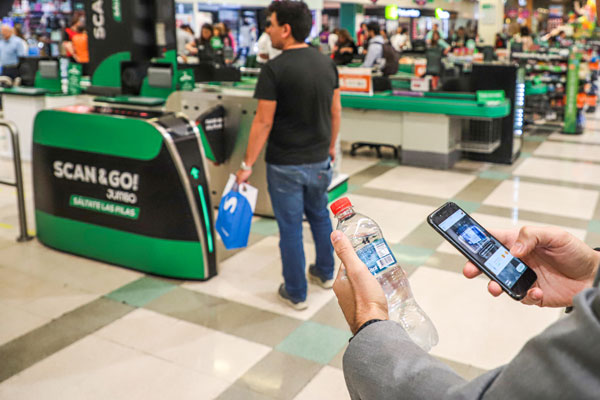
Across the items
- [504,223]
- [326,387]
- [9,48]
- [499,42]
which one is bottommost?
[326,387]

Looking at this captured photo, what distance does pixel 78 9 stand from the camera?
17.6m

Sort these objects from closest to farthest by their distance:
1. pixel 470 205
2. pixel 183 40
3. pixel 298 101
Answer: pixel 298 101, pixel 470 205, pixel 183 40

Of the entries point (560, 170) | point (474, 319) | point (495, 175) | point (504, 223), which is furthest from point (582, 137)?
point (474, 319)

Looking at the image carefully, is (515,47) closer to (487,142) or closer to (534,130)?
(534,130)

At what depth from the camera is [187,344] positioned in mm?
3020

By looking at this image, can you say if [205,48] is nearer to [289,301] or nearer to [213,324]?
[289,301]

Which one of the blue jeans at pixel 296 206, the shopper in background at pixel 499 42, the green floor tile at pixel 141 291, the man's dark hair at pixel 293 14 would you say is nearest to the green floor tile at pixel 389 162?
the blue jeans at pixel 296 206

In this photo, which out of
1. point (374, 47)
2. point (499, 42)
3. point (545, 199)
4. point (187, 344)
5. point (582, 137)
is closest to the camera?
point (187, 344)

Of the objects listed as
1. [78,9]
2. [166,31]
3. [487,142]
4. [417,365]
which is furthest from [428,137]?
[78,9]

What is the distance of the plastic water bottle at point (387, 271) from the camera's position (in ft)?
3.80

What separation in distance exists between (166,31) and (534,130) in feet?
19.1

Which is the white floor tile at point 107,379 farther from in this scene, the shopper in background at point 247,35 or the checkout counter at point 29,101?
the shopper in background at point 247,35

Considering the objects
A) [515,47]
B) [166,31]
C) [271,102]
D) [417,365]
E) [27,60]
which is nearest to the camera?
[417,365]

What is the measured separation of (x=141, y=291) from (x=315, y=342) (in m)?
1.16
